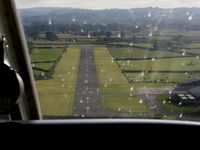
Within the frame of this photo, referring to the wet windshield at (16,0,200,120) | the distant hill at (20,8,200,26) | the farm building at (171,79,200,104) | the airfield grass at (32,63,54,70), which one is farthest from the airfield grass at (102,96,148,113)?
the distant hill at (20,8,200,26)

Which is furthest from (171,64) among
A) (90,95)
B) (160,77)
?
(90,95)

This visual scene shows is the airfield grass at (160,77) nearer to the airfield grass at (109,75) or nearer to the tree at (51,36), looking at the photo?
the airfield grass at (109,75)

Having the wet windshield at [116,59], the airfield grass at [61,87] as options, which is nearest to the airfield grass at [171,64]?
the wet windshield at [116,59]

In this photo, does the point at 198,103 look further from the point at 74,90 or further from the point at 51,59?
the point at 51,59

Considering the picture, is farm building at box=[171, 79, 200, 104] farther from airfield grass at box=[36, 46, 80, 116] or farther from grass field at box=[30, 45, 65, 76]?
grass field at box=[30, 45, 65, 76]

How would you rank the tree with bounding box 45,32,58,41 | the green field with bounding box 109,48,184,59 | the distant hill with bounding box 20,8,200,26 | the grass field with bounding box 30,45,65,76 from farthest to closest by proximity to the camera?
the tree with bounding box 45,32,58,41
the grass field with bounding box 30,45,65,76
the green field with bounding box 109,48,184,59
the distant hill with bounding box 20,8,200,26
